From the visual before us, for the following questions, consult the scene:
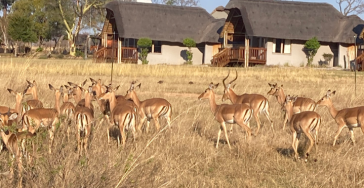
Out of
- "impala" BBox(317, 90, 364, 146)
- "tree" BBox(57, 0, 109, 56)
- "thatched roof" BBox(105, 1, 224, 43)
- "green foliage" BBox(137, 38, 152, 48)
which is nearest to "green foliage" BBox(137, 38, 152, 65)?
"green foliage" BBox(137, 38, 152, 48)

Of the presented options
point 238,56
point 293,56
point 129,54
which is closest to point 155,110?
point 238,56

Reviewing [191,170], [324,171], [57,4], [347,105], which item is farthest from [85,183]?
[57,4]

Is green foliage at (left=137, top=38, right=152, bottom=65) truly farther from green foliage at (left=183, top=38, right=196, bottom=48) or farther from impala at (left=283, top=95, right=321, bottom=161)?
impala at (left=283, top=95, right=321, bottom=161)

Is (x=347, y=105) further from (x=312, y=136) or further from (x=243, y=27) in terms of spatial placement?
(x=243, y=27)

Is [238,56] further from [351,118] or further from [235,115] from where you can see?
[235,115]

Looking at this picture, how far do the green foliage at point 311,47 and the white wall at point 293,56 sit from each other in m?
0.65

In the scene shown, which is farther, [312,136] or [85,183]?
[312,136]

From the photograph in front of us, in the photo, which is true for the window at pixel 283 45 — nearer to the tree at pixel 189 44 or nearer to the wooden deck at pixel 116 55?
the tree at pixel 189 44

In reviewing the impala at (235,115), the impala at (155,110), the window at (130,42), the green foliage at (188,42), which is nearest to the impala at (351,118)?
the impala at (235,115)

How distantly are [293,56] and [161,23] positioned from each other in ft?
36.9

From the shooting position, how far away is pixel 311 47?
A: 39938 millimetres

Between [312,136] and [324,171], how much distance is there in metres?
1.17

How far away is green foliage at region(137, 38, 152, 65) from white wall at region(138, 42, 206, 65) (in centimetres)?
72

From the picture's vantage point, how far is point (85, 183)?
622cm
